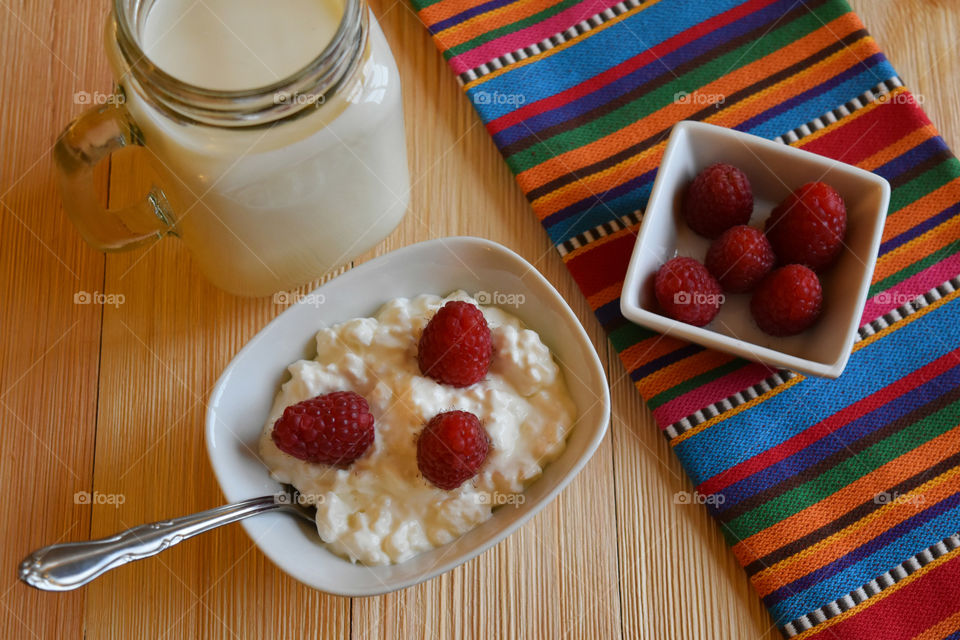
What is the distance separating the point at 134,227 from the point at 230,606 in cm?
39

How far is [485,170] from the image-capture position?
0.99 m

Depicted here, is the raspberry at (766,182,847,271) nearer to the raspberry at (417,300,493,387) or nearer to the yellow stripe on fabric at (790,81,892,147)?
the yellow stripe on fabric at (790,81,892,147)

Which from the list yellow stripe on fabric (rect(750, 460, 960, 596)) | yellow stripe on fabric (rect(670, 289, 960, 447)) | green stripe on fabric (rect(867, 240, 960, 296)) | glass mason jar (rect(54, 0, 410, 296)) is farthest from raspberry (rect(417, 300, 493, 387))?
green stripe on fabric (rect(867, 240, 960, 296))

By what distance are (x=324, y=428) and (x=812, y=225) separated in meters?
0.53

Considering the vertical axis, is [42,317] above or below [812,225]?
below

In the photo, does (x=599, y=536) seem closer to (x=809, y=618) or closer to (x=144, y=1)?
(x=809, y=618)

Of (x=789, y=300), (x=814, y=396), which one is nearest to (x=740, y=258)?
(x=789, y=300)

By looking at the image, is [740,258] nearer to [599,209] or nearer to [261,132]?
[599,209]

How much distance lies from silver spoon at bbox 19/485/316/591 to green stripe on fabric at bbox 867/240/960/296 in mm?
660

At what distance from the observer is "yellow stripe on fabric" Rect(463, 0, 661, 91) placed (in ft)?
3.28

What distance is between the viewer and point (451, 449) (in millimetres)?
693

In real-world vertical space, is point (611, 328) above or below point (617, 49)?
below

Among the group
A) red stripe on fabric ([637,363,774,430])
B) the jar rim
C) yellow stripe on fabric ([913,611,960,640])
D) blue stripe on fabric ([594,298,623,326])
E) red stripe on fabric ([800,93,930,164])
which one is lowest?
yellow stripe on fabric ([913,611,960,640])

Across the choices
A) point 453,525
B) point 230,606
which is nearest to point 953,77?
point 453,525
